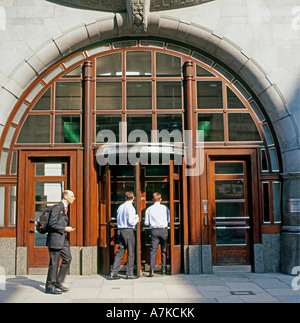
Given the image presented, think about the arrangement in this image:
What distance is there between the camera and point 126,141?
9648 millimetres

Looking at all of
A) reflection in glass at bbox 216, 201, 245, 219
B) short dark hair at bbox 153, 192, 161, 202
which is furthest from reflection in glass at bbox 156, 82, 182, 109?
reflection in glass at bbox 216, 201, 245, 219

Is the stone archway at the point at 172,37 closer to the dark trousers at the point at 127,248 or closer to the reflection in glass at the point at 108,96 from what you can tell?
the reflection in glass at the point at 108,96

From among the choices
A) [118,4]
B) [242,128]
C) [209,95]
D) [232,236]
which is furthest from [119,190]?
[118,4]

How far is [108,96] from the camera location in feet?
32.2

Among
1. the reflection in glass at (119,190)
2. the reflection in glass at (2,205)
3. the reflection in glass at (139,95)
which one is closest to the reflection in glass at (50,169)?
the reflection in glass at (2,205)

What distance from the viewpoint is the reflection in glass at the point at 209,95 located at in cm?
990

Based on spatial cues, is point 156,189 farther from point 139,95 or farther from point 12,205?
point 12,205

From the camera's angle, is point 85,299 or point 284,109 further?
point 284,109

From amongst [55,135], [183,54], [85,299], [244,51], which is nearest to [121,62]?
[183,54]

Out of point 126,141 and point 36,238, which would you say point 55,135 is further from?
point 36,238

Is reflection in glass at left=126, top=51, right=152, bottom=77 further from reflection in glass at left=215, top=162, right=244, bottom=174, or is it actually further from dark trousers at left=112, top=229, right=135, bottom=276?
dark trousers at left=112, top=229, right=135, bottom=276

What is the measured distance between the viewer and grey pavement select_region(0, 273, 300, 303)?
7062 mm

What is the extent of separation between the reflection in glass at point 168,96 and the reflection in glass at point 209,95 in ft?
1.70

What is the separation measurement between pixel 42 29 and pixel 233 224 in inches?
267
